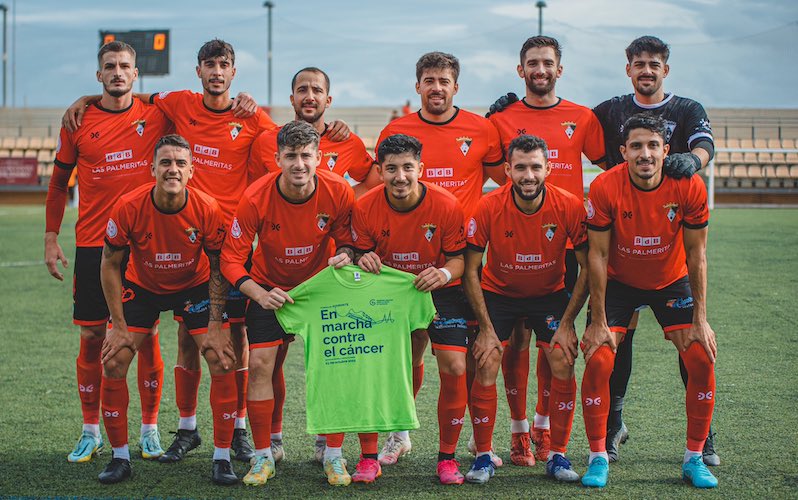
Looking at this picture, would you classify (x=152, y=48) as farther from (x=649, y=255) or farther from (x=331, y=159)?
(x=649, y=255)

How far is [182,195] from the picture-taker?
4.55m

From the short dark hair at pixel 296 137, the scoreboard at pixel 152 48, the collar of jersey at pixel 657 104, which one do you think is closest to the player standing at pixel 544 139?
the collar of jersey at pixel 657 104

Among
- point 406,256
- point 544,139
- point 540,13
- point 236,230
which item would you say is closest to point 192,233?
point 236,230

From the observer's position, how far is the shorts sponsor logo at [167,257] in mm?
4625

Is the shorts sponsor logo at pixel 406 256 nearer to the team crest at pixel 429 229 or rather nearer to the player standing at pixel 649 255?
the team crest at pixel 429 229

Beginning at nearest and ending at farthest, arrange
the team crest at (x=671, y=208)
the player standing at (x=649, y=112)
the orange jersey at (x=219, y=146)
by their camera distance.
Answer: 1. the team crest at (x=671, y=208)
2. the player standing at (x=649, y=112)
3. the orange jersey at (x=219, y=146)

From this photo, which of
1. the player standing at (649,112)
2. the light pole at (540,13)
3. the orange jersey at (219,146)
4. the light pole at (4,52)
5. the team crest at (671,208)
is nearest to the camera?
the team crest at (671,208)

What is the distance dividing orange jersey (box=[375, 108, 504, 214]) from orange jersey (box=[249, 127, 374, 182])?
13.2 inches

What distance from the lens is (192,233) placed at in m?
4.59

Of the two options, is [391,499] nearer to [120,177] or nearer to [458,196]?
[458,196]

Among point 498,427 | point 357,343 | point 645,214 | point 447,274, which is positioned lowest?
point 498,427

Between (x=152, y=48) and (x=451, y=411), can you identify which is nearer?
(x=451, y=411)

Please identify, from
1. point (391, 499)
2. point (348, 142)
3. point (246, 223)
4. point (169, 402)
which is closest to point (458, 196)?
point (348, 142)

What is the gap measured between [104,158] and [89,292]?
791 mm
